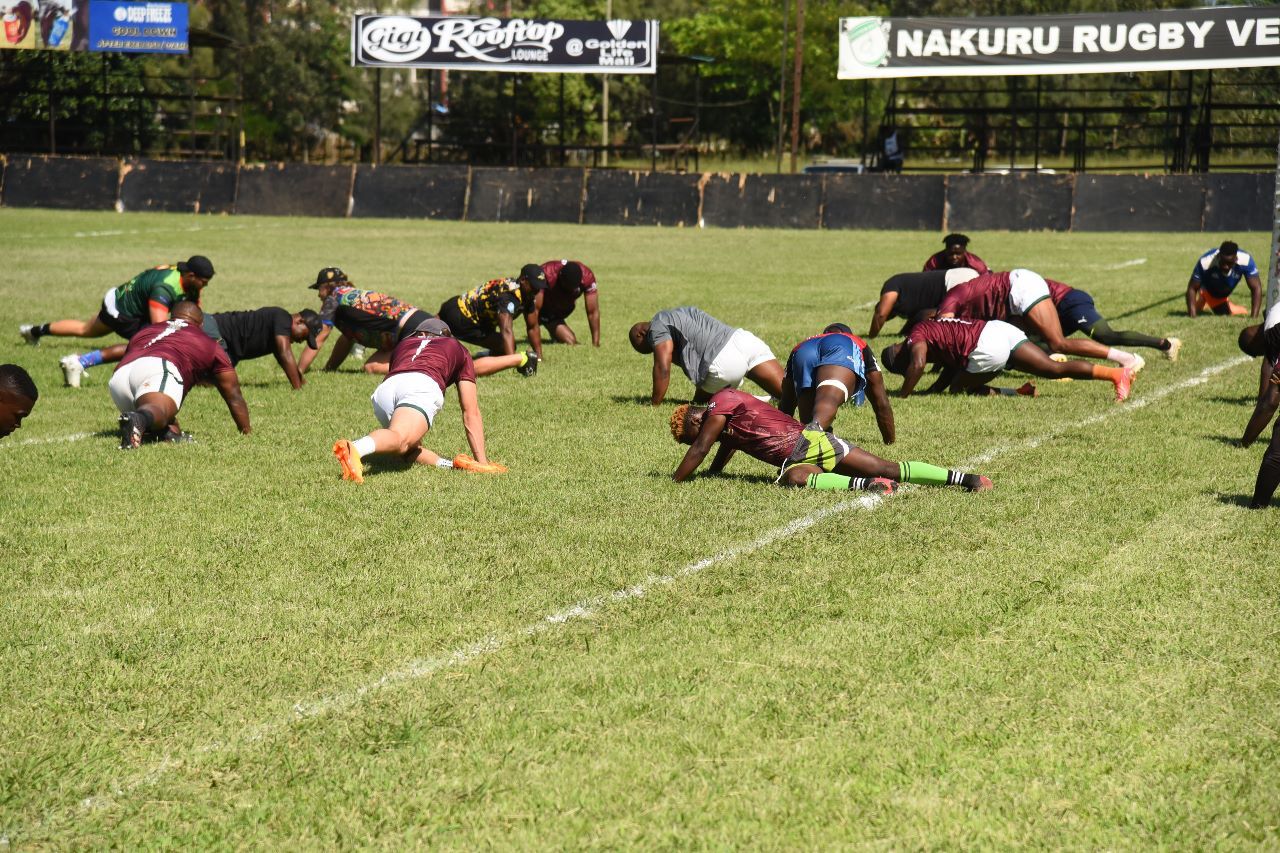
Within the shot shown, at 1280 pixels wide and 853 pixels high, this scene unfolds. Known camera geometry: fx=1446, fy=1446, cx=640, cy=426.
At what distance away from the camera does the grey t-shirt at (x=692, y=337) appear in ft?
39.9

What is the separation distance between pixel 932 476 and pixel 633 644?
350cm

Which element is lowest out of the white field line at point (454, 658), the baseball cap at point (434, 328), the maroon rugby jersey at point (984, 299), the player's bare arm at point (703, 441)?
the white field line at point (454, 658)

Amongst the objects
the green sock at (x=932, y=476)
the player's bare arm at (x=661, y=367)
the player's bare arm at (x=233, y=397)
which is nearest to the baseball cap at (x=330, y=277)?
the player's bare arm at (x=233, y=397)

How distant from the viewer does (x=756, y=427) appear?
9289 mm

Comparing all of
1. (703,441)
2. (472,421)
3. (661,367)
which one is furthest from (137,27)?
(703,441)

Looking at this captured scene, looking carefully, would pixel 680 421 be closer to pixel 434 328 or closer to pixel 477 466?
pixel 477 466

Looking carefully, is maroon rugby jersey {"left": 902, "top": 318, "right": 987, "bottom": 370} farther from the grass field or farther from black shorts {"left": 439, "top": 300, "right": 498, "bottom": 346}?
black shorts {"left": 439, "top": 300, "right": 498, "bottom": 346}

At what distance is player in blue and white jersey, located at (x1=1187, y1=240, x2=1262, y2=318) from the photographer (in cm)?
1873

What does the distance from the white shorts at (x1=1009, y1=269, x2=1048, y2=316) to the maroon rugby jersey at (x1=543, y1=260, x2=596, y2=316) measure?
5.05m

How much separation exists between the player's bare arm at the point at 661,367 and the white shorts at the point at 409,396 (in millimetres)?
2488

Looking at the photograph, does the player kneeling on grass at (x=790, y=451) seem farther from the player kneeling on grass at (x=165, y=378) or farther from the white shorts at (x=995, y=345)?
the player kneeling on grass at (x=165, y=378)

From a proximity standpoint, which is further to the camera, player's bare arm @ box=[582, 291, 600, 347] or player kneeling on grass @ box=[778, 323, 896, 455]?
player's bare arm @ box=[582, 291, 600, 347]

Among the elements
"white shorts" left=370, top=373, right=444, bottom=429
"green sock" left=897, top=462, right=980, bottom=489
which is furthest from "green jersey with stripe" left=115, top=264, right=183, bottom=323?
"green sock" left=897, top=462, right=980, bottom=489

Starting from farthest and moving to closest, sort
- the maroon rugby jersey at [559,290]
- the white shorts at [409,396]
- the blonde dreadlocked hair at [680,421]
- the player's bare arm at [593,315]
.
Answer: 1. the player's bare arm at [593,315]
2. the maroon rugby jersey at [559,290]
3. the white shorts at [409,396]
4. the blonde dreadlocked hair at [680,421]
